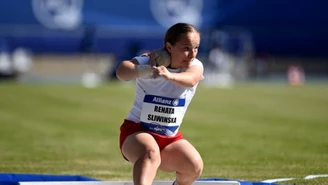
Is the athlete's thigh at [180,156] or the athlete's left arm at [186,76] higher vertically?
the athlete's left arm at [186,76]

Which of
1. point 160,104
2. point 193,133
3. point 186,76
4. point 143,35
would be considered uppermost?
point 186,76

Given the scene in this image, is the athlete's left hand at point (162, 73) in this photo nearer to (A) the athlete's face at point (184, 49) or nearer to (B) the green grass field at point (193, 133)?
(A) the athlete's face at point (184, 49)

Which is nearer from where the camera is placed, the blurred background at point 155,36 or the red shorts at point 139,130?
the red shorts at point 139,130

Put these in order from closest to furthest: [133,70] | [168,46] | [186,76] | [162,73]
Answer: [162,73], [133,70], [186,76], [168,46]

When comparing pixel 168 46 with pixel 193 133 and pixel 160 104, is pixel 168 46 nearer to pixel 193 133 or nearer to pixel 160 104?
pixel 160 104

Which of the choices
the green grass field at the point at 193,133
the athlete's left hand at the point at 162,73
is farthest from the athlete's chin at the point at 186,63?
the green grass field at the point at 193,133

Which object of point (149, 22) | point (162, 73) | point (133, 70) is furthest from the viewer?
point (149, 22)

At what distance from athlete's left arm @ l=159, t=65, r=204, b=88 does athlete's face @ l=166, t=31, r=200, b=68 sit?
97mm

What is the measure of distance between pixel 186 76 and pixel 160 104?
329 mm

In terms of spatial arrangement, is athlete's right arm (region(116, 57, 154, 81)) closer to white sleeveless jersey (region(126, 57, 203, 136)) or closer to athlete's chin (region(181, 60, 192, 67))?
white sleeveless jersey (region(126, 57, 203, 136))

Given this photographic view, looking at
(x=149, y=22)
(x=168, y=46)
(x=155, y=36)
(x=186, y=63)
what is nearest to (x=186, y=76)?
(x=186, y=63)

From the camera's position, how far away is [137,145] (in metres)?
6.59

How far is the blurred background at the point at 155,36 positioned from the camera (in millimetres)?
38844

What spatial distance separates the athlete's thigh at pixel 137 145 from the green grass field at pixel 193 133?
8.56 feet
